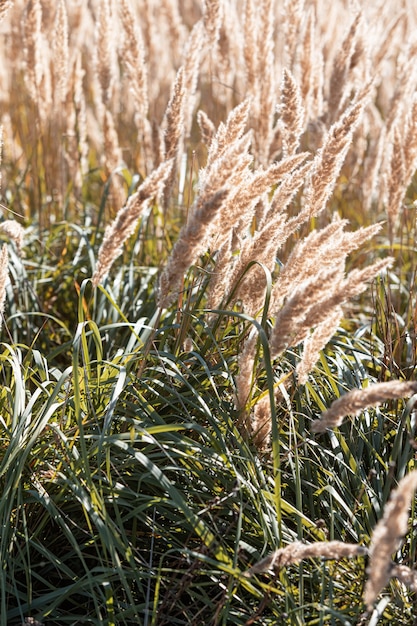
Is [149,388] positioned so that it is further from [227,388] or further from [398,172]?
[398,172]

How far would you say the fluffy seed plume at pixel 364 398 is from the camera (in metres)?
1.49

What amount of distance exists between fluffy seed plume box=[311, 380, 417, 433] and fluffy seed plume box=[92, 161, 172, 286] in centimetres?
A: 65

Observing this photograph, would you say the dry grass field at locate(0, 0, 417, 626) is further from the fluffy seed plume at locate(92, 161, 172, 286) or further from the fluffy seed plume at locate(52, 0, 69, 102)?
the fluffy seed plume at locate(52, 0, 69, 102)

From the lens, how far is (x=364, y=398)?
151 centimetres

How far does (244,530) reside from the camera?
6.69ft

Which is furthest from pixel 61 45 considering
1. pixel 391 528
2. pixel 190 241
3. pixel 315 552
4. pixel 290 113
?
pixel 391 528

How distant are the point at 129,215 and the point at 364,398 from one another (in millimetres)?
734

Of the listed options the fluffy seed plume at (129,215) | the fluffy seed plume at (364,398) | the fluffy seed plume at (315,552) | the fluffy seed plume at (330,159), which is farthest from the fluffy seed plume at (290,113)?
the fluffy seed plume at (315,552)

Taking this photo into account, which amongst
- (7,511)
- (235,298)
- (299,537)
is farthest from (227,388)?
(7,511)

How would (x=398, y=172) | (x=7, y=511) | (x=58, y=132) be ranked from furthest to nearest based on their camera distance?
(x=58, y=132), (x=398, y=172), (x=7, y=511)

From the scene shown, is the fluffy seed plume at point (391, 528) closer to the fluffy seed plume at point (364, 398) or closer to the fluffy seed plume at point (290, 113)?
the fluffy seed plume at point (364, 398)

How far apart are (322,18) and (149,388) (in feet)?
11.9

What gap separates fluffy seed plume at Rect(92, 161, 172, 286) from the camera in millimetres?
1844

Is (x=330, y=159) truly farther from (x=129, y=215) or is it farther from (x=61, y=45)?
(x=61, y=45)
